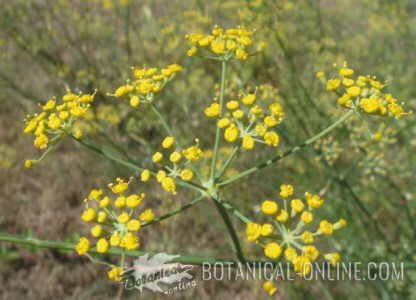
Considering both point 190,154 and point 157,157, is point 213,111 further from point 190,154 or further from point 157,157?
point 157,157

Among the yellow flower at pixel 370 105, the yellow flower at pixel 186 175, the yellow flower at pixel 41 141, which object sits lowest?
the yellow flower at pixel 186 175

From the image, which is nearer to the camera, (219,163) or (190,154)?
(190,154)

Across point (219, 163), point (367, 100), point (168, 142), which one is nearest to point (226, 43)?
point (168, 142)

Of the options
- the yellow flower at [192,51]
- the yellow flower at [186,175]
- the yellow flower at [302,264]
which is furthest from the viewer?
the yellow flower at [192,51]

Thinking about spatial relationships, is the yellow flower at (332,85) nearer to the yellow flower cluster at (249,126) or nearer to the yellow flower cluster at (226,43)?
the yellow flower cluster at (249,126)

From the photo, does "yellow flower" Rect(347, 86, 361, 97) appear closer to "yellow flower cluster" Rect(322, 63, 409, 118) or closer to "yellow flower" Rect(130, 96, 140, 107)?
Result: "yellow flower cluster" Rect(322, 63, 409, 118)

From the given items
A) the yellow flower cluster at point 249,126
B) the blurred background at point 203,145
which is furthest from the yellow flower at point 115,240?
the blurred background at point 203,145

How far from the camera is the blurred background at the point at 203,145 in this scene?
10.7 ft

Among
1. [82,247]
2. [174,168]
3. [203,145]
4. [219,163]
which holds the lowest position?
[82,247]

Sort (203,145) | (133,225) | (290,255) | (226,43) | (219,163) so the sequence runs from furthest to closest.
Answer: (203,145) < (219,163) < (226,43) < (133,225) < (290,255)

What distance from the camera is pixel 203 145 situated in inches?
187

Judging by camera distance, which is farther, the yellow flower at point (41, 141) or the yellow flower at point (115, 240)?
the yellow flower at point (41, 141)

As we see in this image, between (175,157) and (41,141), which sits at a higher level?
(41,141)

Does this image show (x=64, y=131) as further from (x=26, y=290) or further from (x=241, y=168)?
(x=26, y=290)
